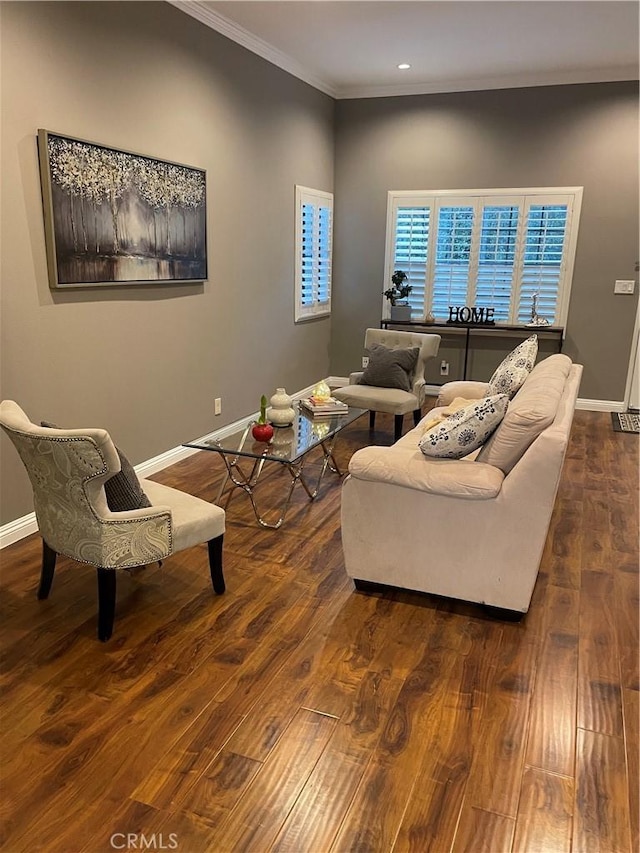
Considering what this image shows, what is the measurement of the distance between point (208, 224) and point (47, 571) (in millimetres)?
2796

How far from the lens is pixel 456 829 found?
171 centimetres

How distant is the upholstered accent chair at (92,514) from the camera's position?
7.15ft

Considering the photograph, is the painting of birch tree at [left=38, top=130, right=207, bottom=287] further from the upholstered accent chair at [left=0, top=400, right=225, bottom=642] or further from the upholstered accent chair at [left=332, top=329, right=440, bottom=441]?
the upholstered accent chair at [left=332, top=329, right=440, bottom=441]

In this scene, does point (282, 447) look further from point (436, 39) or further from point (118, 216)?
point (436, 39)

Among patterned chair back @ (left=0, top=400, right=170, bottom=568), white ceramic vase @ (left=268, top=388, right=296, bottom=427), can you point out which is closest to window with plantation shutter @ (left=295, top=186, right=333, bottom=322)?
white ceramic vase @ (left=268, top=388, right=296, bottom=427)

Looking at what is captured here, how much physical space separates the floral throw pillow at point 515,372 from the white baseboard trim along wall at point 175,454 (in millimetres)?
1596

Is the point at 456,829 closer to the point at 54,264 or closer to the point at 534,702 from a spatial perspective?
→ the point at 534,702

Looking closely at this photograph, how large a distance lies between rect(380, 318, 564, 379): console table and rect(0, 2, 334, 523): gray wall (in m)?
1.13

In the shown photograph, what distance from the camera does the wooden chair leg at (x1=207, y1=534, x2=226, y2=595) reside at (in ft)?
9.08

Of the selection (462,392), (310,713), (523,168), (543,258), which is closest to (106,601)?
(310,713)

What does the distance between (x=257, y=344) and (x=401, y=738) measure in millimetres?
3940

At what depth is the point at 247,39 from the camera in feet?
15.6

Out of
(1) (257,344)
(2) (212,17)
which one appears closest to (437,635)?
(1) (257,344)

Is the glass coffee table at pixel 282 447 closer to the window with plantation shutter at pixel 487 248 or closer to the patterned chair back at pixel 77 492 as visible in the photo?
the patterned chair back at pixel 77 492
